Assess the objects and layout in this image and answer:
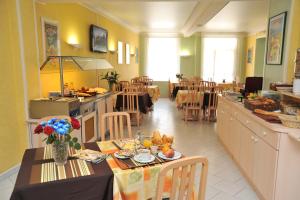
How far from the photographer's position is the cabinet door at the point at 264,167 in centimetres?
213

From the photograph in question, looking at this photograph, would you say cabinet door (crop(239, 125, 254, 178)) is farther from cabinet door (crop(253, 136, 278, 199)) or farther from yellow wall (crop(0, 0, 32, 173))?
yellow wall (crop(0, 0, 32, 173))

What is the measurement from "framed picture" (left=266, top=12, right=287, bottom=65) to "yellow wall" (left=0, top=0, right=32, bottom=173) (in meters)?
3.21

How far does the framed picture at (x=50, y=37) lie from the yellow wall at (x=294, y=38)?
328 cm

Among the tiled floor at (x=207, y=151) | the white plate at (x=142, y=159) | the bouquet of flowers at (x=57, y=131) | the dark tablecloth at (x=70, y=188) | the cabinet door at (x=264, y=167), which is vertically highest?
the bouquet of flowers at (x=57, y=131)

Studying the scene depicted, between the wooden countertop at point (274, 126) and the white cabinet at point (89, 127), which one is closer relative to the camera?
the wooden countertop at point (274, 126)

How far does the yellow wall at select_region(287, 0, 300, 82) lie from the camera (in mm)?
2795

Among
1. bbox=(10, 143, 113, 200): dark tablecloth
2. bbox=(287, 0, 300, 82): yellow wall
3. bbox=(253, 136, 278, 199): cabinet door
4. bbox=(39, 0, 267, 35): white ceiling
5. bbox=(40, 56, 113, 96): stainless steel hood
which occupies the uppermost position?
bbox=(39, 0, 267, 35): white ceiling

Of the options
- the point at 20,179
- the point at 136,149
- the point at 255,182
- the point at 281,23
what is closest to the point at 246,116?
the point at 255,182

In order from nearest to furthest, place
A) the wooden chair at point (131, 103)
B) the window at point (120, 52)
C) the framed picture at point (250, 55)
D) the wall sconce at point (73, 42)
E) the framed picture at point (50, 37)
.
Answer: the framed picture at point (50, 37), the wall sconce at point (73, 42), the wooden chair at point (131, 103), the window at point (120, 52), the framed picture at point (250, 55)

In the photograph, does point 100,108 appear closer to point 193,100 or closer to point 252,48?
point 193,100

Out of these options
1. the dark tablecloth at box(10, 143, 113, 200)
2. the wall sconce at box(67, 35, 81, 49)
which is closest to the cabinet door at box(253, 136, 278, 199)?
the dark tablecloth at box(10, 143, 113, 200)

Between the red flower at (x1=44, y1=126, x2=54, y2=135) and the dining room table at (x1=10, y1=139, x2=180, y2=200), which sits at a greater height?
the red flower at (x1=44, y1=126, x2=54, y2=135)

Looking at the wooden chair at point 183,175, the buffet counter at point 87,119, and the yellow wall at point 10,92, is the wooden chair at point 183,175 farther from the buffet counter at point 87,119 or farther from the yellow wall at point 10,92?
the yellow wall at point 10,92

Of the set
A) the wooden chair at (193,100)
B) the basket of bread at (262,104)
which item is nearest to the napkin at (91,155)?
the basket of bread at (262,104)
